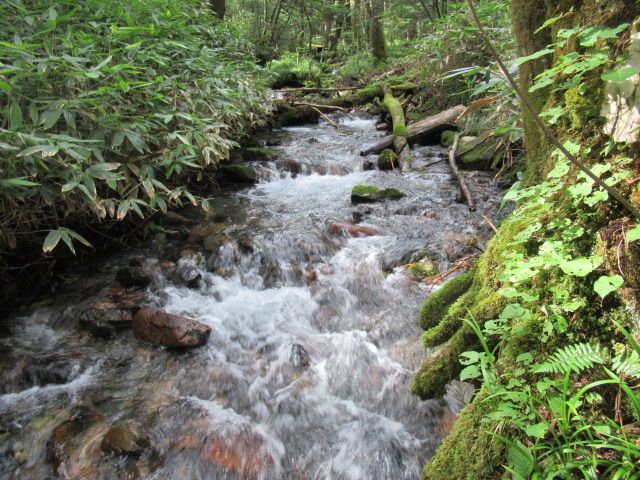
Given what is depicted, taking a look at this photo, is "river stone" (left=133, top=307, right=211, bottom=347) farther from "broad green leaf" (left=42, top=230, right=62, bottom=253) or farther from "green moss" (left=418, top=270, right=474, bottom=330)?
"green moss" (left=418, top=270, right=474, bottom=330)

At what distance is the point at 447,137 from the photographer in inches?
335

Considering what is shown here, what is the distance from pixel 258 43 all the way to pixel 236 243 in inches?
420

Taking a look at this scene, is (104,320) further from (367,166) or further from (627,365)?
(367,166)

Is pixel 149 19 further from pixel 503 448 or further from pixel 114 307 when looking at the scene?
pixel 503 448

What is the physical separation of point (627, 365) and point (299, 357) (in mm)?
2537

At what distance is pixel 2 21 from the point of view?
3.36 m

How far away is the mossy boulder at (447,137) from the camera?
8.39 metres

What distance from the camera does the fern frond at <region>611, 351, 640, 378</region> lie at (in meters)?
1.33

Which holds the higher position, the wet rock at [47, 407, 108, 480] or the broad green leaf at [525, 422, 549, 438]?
the broad green leaf at [525, 422, 549, 438]

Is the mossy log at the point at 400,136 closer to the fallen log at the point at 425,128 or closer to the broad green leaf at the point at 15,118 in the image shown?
the fallen log at the point at 425,128

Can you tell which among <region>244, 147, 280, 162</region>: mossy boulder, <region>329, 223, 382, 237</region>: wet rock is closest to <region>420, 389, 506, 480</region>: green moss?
<region>329, 223, 382, 237</region>: wet rock

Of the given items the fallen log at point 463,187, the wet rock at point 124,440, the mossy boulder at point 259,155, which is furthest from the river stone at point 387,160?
the wet rock at point 124,440

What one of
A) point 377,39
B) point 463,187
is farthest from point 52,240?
point 377,39

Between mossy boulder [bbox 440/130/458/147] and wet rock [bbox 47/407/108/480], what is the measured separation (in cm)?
783
